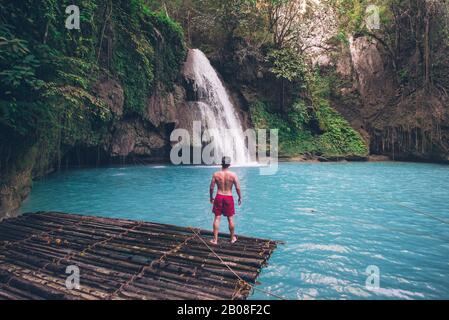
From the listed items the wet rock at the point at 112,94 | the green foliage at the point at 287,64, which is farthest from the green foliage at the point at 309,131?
the wet rock at the point at 112,94

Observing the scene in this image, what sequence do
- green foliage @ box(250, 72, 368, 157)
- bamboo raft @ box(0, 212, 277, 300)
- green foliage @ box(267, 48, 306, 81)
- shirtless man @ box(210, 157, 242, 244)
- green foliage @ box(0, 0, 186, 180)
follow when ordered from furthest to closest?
green foliage @ box(250, 72, 368, 157) < green foliage @ box(267, 48, 306, 81) < green foliage @ box(0, 0, 186, 180) < shirtless man @ box(210, 157, 242, 244) < bamboo raft @ box(0, 212, 277, 300)

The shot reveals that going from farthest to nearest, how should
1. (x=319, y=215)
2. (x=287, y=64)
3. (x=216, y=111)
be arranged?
(x=287, y=64) < (x=216, y=111) < (x=319, y=215)

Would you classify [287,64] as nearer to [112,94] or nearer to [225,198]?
[112,94]

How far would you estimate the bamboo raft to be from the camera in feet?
13.0

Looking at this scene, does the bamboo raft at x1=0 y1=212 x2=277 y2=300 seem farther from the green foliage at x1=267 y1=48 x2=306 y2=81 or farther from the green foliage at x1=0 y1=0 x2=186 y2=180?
the green foliage at x1=267 y1=48 x2=306 y2=81

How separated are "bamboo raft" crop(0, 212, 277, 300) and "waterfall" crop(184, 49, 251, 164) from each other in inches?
532

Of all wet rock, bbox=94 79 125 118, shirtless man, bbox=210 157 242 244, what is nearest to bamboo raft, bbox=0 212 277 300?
shirtless man, bbox=210 157 242 244

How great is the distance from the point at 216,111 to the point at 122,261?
645 inches

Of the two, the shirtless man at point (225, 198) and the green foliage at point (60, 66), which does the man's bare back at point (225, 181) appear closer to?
the shirtless man at point (225, 198)

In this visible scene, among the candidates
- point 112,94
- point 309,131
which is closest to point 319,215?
point 112,94

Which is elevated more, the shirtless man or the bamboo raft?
the shirtless man

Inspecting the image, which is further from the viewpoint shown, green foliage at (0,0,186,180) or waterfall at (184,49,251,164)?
waterfall at (184,49,251,164)

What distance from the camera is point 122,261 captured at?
4.86 m

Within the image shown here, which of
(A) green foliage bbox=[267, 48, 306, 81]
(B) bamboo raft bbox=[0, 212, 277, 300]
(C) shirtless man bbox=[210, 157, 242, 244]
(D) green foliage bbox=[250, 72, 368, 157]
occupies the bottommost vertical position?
(B) bamboo raft bbox=[0, 212, 277, 300]
